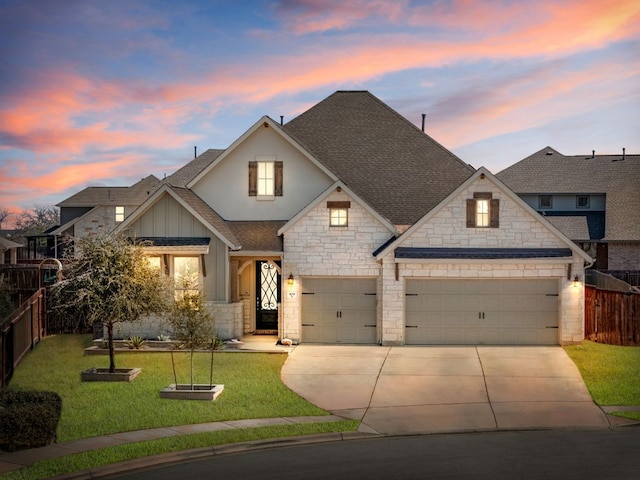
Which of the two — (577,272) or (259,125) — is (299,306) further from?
(577,272)

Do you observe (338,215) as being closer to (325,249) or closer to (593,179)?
(325,249)

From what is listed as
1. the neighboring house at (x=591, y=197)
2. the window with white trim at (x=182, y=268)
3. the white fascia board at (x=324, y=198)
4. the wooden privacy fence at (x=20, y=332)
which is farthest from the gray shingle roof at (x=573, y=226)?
the wooden privacy fence at (x=20, y=332)

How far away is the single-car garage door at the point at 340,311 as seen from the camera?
2622cm

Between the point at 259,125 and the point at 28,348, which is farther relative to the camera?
the point at 259,125

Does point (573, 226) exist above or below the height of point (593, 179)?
below

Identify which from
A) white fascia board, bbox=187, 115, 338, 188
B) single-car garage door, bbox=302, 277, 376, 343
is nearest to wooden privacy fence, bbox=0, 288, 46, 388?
white fascia board, bbox=187, 115, 338, 188

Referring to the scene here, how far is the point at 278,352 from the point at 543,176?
33326 mm

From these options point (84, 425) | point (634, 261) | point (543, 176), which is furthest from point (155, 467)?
point (543, 176)

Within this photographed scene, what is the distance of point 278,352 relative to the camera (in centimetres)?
2436

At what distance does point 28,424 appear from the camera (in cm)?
1412

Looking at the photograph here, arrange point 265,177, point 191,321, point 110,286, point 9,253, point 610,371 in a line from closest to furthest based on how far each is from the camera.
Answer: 1. point 191,321
2. point 110,286
3. point 610,371
4. point 265,177
5. point 9,253

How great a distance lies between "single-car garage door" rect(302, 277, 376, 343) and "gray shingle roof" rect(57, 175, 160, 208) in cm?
3625

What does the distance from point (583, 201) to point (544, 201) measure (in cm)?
257

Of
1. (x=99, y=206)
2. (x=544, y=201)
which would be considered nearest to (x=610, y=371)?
(x=544, y=201)
